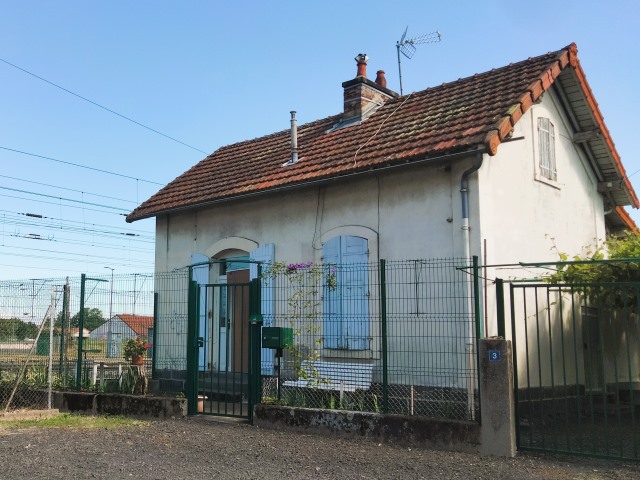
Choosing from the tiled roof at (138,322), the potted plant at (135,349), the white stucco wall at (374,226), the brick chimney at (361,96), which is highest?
the brick chimney at (361,96)

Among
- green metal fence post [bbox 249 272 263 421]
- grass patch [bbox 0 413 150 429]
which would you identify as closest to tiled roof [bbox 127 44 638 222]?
green metal fence post [bbox 249 272 263 421]

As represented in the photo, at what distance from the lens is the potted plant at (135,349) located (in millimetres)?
11789

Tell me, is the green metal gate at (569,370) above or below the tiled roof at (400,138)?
below

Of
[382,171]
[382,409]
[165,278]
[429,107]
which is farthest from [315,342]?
[429,107]

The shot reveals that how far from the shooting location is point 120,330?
469 inches

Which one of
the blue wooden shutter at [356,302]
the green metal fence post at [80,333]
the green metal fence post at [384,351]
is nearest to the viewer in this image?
the green metal fence post at [384,351]

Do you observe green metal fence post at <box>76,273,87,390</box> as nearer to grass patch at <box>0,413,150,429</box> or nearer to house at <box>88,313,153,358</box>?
house at <box>88,313,153,358</box>

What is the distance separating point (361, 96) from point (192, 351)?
6389mm

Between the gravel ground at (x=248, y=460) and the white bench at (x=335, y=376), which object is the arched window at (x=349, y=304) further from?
the gravel ground at (x=248, y=460)

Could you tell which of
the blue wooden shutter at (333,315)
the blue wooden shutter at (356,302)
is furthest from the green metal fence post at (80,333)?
the blue wooden shutter at (356,302)

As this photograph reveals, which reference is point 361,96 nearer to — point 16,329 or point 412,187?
point 412,187

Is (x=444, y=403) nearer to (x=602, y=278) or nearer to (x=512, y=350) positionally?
(x=512, y=350)

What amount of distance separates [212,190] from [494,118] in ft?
20.3

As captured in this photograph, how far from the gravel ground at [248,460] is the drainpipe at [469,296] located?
138 cm
